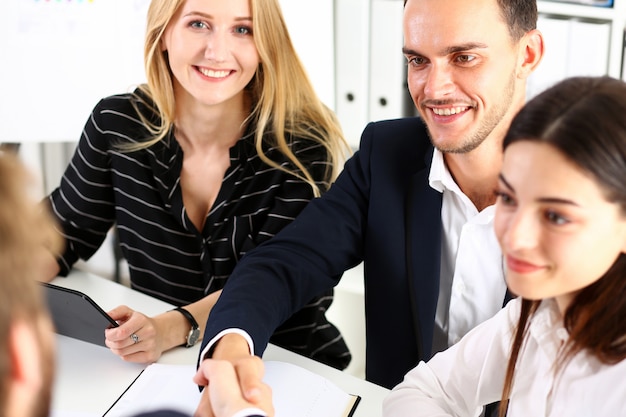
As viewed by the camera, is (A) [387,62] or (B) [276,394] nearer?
(B) [276,394]

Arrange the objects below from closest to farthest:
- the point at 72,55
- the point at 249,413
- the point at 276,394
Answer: the point at 249,413
the point at 276,394
the point at 72,55

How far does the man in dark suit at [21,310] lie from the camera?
0.46 metres

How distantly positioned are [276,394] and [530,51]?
2.36ft

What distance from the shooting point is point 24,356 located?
46cm

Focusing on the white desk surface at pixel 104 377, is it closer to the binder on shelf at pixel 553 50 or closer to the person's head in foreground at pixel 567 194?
the person's head in foreground at pixel 567 194

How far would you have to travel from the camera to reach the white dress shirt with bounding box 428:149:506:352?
1280mm

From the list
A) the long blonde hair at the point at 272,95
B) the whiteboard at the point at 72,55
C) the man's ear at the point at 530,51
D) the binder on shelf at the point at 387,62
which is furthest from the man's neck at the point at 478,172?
the whiteboard at the point at 72,55

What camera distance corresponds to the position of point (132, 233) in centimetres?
167

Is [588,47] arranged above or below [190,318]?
above

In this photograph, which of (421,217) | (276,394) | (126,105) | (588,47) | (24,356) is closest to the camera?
(24,356)

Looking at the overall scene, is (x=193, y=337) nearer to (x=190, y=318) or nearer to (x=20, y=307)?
(x=190, y=318)

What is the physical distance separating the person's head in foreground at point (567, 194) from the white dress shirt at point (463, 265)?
1.47 ft

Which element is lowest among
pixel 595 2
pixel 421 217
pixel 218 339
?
pixel 218 339

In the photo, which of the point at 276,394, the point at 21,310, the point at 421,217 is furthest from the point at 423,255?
the point at 21,310
